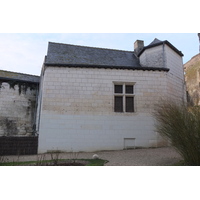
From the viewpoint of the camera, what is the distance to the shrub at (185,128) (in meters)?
3.67

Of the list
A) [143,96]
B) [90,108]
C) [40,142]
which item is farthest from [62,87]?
[143,96]

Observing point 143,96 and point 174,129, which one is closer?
point 174,129

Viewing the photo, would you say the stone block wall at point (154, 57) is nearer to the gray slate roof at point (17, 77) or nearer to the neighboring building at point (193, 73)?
the gray slate roof at point (17, 77)

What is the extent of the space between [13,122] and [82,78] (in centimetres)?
521

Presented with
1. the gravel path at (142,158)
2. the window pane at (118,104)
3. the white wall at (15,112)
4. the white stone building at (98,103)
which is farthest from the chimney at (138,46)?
the white wall at (15,112)

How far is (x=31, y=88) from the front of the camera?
37.4 feet

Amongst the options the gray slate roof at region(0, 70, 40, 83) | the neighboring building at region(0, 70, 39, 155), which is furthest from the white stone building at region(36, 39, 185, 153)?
the gray slate roof at region(0, 70, 40, 83)

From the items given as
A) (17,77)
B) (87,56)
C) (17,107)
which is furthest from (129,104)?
(17,77)

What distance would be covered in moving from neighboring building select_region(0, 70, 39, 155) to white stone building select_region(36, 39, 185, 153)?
2.98 metres

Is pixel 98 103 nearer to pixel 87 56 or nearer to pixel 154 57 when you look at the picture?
pixel 87 56

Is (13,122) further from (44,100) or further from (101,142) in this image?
(101,142)

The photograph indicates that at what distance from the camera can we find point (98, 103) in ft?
27.1

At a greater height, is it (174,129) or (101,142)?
(174,129)

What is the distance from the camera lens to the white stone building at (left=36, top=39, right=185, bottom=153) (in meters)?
7.82
